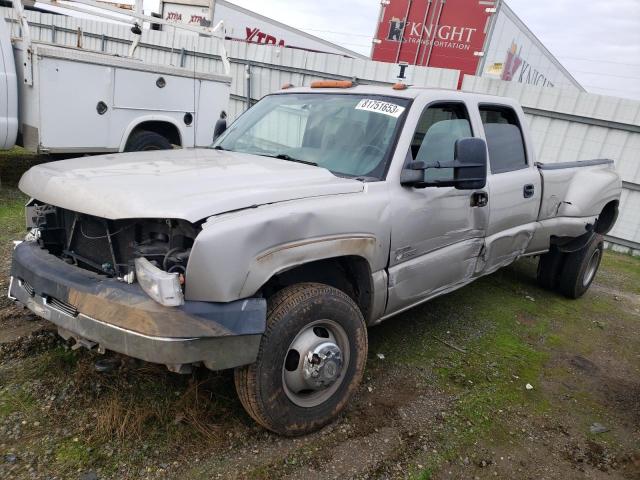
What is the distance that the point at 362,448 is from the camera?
107 inches

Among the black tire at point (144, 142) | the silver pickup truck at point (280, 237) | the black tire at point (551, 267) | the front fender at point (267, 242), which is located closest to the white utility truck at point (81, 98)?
the black tire at point (144, 142)

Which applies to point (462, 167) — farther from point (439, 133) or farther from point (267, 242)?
point (267, 242)

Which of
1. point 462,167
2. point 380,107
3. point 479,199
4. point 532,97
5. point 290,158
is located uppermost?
point 532,97

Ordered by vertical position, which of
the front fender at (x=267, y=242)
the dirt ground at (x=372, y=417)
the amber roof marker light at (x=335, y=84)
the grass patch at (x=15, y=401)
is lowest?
the grass patch at (x=15, y=401)

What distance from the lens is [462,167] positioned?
9.93 ft

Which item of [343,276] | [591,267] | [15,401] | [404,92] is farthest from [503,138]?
[15,401]

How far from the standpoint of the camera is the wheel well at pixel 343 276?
9.28 ft

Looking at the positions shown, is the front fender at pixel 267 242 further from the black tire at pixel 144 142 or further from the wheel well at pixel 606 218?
the black tire at pixel 144 142

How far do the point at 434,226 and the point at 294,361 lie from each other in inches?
54.1

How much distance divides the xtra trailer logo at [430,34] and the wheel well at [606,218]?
24.7ft

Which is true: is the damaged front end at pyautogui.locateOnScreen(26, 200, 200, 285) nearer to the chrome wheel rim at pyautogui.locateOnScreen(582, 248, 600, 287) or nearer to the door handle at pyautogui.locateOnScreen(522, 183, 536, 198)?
the door handle at pyautogui.locateOnScreen(522, 183, 536, 198)

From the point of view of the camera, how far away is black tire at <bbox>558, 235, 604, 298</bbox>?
524cm

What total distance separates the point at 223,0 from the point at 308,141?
576 inches

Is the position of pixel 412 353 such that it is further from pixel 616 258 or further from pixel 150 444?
pixel 616 258
